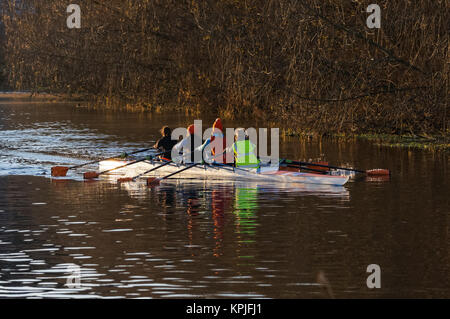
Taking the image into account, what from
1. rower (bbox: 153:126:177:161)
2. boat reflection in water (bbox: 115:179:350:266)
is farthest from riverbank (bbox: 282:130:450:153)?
boat reflection in water (bbox: 115:179:350:266)

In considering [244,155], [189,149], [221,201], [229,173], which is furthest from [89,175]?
[221,201]

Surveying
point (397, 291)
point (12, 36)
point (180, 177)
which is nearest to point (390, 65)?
point (180, 177)

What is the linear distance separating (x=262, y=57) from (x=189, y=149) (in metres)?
8.04

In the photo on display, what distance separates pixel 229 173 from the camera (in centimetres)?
2105

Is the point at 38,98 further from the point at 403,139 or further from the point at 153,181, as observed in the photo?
the point at 153,181

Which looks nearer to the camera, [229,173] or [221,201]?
[221,201]

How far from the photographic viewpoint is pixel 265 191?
1948 centimetres

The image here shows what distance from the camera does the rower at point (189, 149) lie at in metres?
21.6

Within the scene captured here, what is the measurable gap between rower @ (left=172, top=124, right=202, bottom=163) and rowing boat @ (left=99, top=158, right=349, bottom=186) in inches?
9.1

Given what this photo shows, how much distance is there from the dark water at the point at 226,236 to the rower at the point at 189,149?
2.29ft

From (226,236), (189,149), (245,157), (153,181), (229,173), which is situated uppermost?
(189,149)

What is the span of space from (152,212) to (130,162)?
5826mm

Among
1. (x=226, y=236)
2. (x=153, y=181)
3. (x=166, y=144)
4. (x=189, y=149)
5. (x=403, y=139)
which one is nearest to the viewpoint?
(x=226, y=236)

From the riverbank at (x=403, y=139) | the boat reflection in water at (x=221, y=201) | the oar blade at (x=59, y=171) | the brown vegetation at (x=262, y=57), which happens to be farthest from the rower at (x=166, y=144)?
the riverbank at (x=403, y=139)
